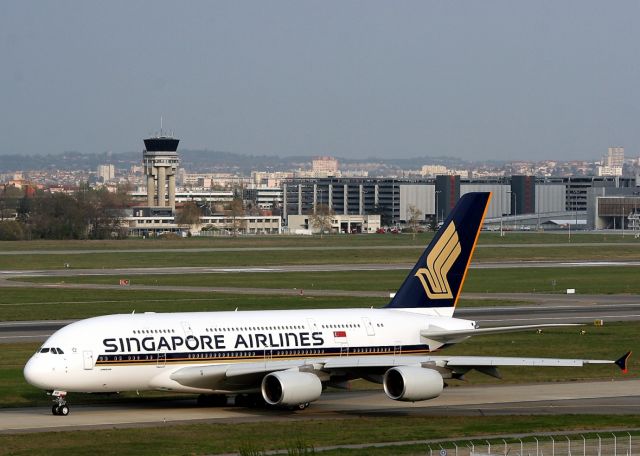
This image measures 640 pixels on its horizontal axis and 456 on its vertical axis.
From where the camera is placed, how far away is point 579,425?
39938 millimetres

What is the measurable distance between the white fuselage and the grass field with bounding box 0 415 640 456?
298 centimetres

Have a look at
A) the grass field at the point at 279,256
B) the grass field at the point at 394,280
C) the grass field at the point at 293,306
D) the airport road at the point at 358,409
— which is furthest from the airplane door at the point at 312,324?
the grass field at the point at 279,256

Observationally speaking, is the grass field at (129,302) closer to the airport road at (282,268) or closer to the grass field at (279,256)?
the airport road at (282,268)

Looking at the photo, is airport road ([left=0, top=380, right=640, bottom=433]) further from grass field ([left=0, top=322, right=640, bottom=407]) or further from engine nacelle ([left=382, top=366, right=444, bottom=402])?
grass field ([left=0, top=322, right=640, bottom=407])

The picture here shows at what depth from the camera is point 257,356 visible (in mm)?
44125

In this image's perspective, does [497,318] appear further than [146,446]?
Yes

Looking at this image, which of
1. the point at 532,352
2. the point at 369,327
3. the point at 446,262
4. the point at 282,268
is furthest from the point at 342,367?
the point at 282,268

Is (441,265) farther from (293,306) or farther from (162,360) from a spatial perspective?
(293,306)

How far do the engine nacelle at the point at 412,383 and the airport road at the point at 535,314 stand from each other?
1178 inches

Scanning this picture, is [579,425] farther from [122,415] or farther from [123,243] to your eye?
[123,243]

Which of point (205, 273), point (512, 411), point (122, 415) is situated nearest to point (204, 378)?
point (122, 415)

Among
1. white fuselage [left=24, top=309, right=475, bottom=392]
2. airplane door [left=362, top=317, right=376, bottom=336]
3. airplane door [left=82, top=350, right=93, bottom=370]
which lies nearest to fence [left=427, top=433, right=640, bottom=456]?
white fuselage [left=24, top=309, right=475, bottom=392]

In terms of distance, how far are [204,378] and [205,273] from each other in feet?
259

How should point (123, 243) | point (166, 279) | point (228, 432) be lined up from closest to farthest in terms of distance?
point (228, 432) → point (166, 279) → point (123, 243)
